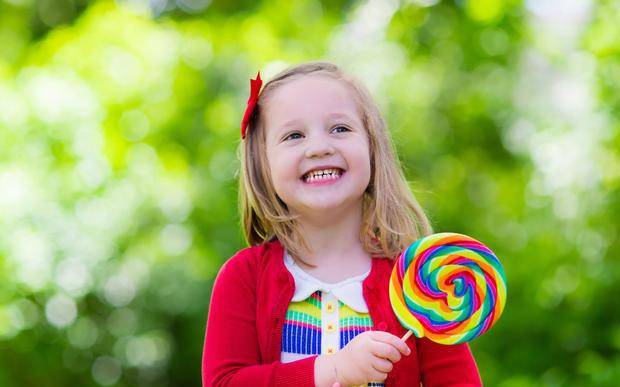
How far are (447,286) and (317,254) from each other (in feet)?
1.25

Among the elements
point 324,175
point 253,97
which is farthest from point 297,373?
point 253,97

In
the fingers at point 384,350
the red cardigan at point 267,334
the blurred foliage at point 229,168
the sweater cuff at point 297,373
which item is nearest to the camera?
the fingers at point 384,350

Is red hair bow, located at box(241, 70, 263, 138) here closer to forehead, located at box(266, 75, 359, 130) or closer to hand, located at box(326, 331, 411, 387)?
forehead, located at box(266, 75, 359, 130)

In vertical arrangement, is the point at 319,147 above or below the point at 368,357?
above

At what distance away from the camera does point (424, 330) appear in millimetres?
2357

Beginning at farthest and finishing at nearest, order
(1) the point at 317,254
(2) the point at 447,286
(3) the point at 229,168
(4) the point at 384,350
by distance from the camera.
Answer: (3) the point at 229,168
(1) the point at 317,254
(2) the point at 447,286
(4) the point at 384,350

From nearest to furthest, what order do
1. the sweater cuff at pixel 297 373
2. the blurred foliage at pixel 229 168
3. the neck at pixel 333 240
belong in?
1. the sweater cuff at pixel 297 373
2. the neck at pixel 333 240
3. the blurred foliage at pixel 229 168

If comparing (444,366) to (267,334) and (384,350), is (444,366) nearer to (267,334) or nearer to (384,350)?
(384,350)

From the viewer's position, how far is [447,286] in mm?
2428

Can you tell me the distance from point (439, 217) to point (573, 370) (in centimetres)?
136


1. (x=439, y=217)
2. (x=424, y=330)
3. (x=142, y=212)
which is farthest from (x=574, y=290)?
(x=424, y=330)

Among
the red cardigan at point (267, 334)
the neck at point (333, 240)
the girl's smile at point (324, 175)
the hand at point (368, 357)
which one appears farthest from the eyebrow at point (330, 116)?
the hand at point (368, 357)

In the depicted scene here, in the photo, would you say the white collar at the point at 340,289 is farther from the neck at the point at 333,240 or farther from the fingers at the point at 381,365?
the fingers at the point at 381,365

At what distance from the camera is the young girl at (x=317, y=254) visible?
7.97 feet
